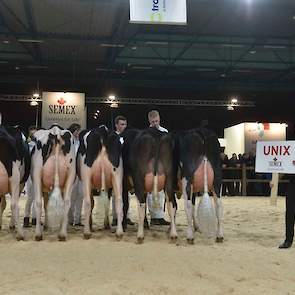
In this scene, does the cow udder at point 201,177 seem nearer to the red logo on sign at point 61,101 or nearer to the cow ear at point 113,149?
the cow ear at point 113,149

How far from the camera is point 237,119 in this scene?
92.1ft

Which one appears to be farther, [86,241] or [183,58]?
[183,58]

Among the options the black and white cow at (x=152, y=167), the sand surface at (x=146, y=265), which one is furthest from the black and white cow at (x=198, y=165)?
the sand surface at (x=146, y=265)

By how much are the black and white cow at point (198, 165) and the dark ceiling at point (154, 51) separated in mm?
5970

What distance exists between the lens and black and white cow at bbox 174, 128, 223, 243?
609 centimetres

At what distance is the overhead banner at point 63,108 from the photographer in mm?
16656

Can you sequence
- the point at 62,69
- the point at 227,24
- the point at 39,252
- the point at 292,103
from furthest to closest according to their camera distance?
1. the point at 292,103
2. the point at 62,69
3. the point at 227,24
4. the point at 39,252

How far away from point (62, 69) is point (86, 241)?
14.9m

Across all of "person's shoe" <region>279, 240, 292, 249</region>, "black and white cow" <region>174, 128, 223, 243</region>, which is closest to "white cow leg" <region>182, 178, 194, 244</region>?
"black and white cow" <region>174, 128, 223, 243</region>

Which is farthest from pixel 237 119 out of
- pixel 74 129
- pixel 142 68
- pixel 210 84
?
pixel 74 129

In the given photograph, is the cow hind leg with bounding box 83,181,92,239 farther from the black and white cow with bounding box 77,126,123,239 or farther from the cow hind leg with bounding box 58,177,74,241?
the cow hind leg with bounding box 58,177,74,241

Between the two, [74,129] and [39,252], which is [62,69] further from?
[39,252]

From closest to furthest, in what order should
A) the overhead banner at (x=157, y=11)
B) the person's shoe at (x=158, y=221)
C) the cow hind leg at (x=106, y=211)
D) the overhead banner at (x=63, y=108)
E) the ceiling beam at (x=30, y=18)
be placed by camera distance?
1. the cow hind leg at (x=106, y=211)
2. the overhead banner at (x=157, y=11)
3. the person's shoe at (x=158, y=221)
4. the ceiling beam at (x=30, y=18)
5. the overhead banner at (x=63, y=108)

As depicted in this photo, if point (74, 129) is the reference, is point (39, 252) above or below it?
below
